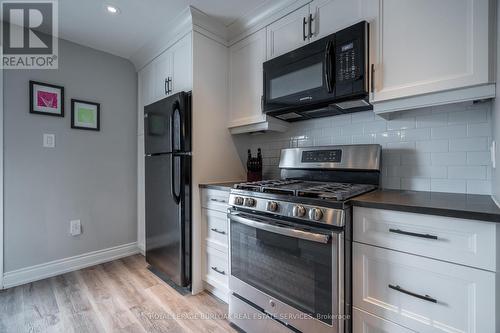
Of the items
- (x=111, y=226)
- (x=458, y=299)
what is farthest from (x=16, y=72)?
(x=458, y=299)

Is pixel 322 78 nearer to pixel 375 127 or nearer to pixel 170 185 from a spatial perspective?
pixel 375 127

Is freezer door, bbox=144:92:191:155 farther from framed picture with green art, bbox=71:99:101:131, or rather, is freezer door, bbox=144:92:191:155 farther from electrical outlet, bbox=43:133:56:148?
electrical outlet, bbox=43:133:56:148

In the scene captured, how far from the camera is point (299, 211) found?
4.02ft

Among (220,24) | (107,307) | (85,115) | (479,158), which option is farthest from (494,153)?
(85,115)

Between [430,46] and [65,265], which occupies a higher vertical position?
[430,46]

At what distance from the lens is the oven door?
1.12 m

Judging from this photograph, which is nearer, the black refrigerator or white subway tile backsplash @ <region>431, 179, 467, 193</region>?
white subway tile backsplash @ <region>431, 179, 467, 193</region>

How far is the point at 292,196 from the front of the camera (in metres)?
1.28

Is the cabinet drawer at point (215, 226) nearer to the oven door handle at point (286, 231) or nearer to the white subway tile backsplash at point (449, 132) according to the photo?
the oven door handle at point (286, 231)

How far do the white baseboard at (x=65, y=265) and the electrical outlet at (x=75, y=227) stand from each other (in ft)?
0.81

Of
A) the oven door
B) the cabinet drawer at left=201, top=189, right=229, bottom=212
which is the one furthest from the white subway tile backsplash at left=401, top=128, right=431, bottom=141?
the cabinet drawer at left=201, top=189, right=229, bottom=212

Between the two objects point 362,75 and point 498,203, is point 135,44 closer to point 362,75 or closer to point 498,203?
point 362,75

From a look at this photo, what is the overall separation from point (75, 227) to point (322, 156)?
8.38 feet

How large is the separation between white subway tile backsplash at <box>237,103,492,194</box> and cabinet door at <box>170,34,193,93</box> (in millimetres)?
1264
